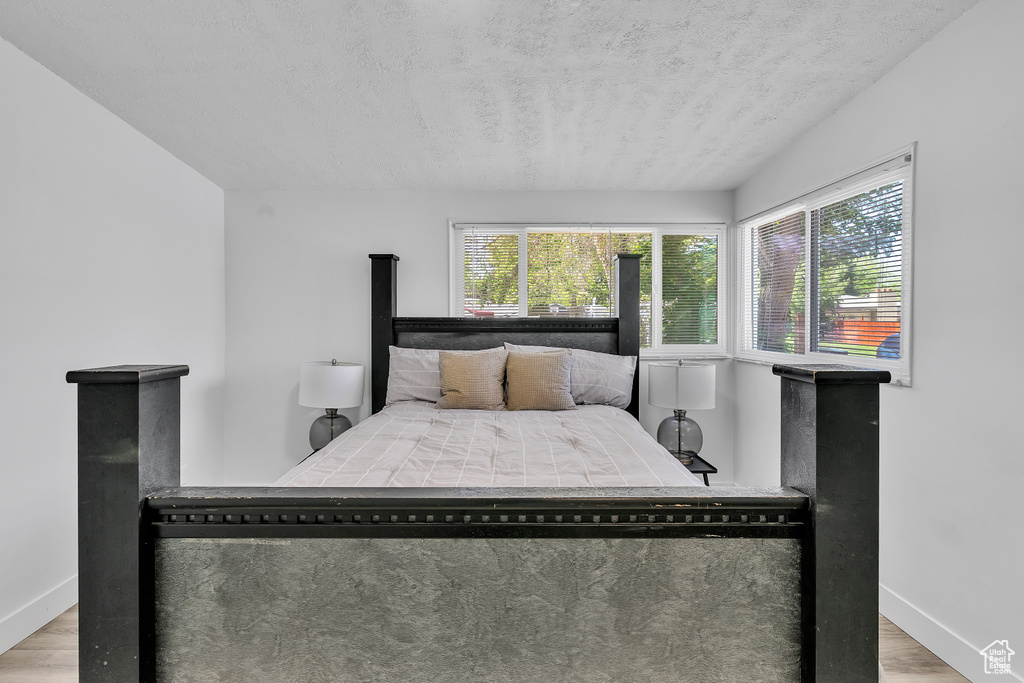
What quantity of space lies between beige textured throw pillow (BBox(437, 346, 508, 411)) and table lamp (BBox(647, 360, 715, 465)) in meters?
1.05

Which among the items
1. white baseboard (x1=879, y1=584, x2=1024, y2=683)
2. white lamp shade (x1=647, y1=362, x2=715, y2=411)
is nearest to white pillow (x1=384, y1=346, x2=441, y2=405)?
white lamp shade (x1=647, y1=362, x2=715, y2=411)

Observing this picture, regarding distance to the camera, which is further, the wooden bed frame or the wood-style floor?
the wood-style floor

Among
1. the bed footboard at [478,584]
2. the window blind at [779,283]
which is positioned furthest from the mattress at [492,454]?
the window blind at [779,283]

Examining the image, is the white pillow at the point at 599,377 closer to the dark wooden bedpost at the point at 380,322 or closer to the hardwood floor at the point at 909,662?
the dark wooden bedpost at the point at 380,322

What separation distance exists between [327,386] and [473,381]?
3.44ft

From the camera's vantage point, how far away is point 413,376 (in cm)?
339

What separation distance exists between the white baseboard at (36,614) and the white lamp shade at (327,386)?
1.45 m

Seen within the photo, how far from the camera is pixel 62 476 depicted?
7.66ft

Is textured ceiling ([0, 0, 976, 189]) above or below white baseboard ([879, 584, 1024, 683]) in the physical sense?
above

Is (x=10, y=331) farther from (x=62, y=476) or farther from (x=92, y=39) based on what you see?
(x=92, y=39)

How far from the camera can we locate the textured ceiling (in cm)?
173

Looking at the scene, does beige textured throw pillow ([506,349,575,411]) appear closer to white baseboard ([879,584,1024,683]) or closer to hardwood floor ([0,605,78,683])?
Answer: white baseboard ([879,584,1024,683])

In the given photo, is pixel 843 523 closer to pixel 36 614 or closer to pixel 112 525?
pixel 112 525

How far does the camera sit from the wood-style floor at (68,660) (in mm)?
1856
